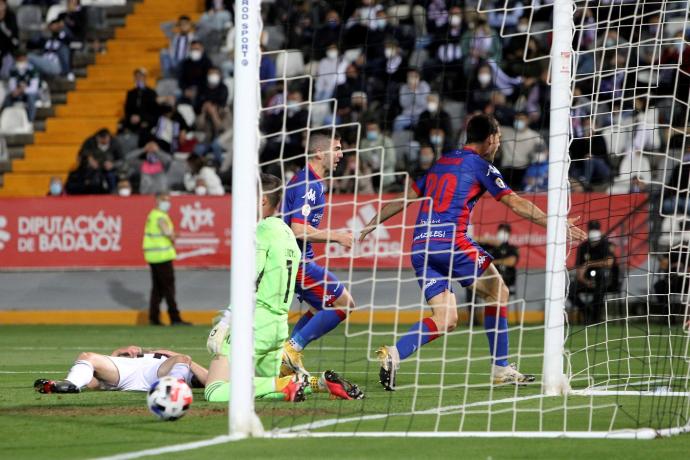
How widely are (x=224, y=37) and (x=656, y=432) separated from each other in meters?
20.9

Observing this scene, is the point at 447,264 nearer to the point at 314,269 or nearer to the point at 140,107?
the point at 314,269

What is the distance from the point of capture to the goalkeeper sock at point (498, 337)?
1090cm

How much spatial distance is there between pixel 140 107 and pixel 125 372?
1683 cm

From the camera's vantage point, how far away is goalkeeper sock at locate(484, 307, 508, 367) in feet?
35.8

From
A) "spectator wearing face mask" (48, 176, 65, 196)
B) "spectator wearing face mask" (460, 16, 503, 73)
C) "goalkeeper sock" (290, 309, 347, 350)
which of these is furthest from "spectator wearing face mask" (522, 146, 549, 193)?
"goalkeeper sock" (290, 309, 347, 350)

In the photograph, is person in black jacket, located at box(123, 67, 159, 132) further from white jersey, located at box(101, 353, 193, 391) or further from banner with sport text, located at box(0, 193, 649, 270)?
white jersey, located at box(101, 353, 193, 391)

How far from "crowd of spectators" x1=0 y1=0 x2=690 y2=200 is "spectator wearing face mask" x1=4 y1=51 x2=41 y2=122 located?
26 mm

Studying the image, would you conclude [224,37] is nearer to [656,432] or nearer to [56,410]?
[56,410]

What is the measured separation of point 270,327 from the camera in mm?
9297

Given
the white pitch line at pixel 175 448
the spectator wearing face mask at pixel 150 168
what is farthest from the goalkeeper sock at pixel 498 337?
the spectator wearing face mask at pixel 150 168

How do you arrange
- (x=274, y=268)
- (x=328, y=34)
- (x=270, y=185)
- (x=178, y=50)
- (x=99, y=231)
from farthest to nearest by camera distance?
(x=178, y=50)
(x=328, y=34)
(x=99, y=231)
(x=274, y=268)
(x=270, y=185)

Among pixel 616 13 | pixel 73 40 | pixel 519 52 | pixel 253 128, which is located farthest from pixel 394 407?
pixel 73 40

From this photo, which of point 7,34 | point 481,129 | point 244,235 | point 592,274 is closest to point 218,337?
point 244,235

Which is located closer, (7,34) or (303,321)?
(303,321)
